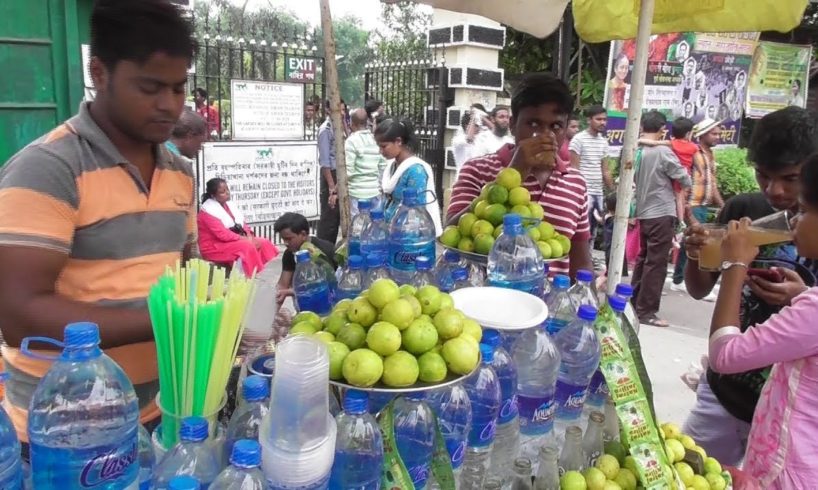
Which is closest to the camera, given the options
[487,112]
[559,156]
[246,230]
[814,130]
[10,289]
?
[10,289]

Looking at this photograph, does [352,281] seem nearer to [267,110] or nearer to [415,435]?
[415,435]

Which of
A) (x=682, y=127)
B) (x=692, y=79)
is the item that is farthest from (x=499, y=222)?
(x=692, y=79)

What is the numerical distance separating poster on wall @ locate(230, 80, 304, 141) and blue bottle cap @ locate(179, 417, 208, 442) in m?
5.61

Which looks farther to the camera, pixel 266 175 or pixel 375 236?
pixel 266 175

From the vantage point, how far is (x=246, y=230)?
508 cm

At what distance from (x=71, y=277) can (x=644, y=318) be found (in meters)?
5.94

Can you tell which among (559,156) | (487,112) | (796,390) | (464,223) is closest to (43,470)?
(464,223)

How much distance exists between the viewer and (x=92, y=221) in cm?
148

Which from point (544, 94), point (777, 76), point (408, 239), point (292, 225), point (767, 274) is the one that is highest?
point (777, 76)

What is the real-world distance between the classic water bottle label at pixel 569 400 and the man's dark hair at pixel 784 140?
3.75 feet

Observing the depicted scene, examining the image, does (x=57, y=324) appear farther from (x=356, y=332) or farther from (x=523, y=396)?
(x=523, y=396)

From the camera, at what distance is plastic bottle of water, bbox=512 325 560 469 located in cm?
161

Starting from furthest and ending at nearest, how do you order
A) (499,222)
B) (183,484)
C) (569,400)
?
(499,222)
(569,400)
(183,484)

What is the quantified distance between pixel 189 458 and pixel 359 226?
1.24 m
